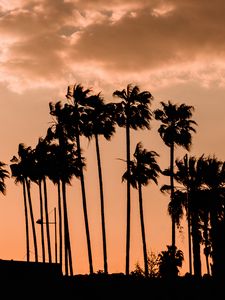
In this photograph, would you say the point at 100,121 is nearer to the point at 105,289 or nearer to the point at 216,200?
the point at 216,200

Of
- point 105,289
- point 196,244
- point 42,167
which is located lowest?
point 105,289

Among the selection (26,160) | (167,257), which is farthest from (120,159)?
(26,160)

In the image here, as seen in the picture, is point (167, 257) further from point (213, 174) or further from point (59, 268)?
point (59, 268)

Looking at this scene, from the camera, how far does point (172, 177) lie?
73.0m

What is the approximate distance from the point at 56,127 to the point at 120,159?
727cm

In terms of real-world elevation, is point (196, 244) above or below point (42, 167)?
below

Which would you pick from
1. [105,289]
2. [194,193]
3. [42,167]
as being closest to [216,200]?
[194,193]

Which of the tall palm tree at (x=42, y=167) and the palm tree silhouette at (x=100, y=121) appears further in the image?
the tall palm tree at (x=42, y=167)

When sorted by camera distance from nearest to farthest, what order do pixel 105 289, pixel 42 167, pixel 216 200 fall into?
pixel 105 289 < pixel 216 200 < pixel 42 167

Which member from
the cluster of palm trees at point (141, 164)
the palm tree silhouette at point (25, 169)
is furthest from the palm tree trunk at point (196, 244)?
the palm tree silhouette at point (25, 169)

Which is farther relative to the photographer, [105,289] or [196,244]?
[196,244]

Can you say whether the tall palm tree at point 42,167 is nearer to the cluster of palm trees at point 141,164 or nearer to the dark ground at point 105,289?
the cluster of palm trees at point 141,164

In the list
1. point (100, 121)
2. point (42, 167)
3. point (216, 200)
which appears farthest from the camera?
point (42, 167)

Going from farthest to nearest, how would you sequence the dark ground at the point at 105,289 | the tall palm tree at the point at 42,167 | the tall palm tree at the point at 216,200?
the tall palm tree at the point at 42,167
the tall palm tree at the point at 216,200
the dark ground at the point at 105,289
